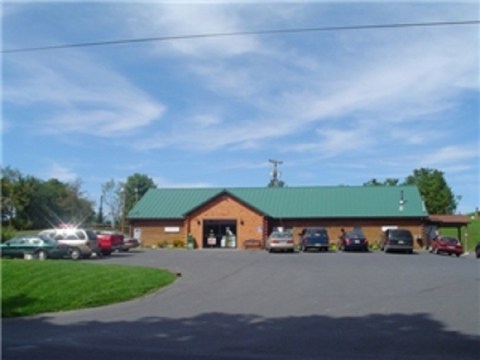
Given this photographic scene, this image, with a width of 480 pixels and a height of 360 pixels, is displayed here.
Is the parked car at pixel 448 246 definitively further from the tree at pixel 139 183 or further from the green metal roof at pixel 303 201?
the tree at pixel 139 183

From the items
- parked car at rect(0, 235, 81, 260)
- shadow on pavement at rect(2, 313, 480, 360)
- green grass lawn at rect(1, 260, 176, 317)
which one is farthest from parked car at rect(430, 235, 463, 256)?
shadow on pavement at rect(2, 313, 480, 360)

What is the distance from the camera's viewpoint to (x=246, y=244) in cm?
5031

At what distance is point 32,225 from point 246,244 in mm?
40429

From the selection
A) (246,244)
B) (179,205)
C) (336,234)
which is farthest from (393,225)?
(179,205)

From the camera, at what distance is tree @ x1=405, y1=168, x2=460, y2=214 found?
96.7 meters

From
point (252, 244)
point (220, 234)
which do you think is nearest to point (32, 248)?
point (252, 244)

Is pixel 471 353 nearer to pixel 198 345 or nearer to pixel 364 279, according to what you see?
pixel 198 345

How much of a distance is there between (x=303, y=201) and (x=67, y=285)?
39365mm

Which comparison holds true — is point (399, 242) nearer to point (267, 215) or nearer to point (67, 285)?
point (267, 215)

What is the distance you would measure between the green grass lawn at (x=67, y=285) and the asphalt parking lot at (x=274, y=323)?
2.61 ft

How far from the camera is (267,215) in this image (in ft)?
170

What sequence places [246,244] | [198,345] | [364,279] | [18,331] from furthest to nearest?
1. [246,244]
2. [364,279]
3. [18,331]
4. [198,345]

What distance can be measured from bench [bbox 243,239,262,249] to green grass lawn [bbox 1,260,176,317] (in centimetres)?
2770

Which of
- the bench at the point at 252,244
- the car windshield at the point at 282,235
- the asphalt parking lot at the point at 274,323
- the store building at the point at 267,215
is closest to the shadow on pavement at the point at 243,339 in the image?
the asphalt parking lot at the point at 274,323
